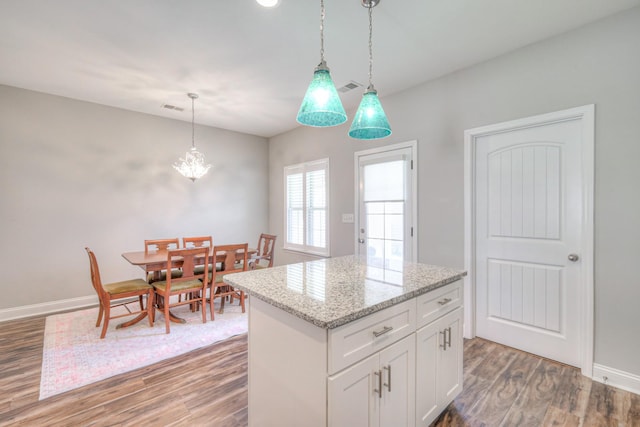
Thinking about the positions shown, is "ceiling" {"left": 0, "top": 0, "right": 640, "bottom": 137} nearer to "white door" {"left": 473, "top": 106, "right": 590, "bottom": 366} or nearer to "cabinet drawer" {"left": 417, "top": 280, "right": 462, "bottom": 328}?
"white door" {"left": 473, "top": 106, "right": 590, "bottom": 366}

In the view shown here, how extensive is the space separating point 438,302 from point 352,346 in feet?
2.52

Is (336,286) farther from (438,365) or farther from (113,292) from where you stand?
(113,292)

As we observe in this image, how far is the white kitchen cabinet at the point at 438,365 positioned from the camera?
1.57 m

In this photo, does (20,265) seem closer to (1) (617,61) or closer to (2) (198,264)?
(2) (198,264)

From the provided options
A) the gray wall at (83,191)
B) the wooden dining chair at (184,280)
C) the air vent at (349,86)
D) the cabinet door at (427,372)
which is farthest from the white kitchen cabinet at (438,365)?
the gray wall at (83,191)

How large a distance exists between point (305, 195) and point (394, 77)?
245 cm

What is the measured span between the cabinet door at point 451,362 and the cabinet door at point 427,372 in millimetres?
60

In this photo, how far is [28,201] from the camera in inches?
141

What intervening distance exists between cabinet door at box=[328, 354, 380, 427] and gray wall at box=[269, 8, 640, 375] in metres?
2.16

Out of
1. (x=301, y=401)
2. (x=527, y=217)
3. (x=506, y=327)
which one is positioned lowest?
(x=506, y=327)

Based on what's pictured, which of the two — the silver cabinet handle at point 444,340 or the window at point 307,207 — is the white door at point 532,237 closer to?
the silver cabinet handle at point 444,340

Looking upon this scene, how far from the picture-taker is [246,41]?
2.54 metres

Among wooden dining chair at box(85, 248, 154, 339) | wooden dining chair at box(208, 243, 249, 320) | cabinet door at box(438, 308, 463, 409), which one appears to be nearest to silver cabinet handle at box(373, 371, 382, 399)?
cabinet door at box(438, 308, 463, 409)

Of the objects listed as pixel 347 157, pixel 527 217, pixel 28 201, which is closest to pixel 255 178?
pixel 347 157
